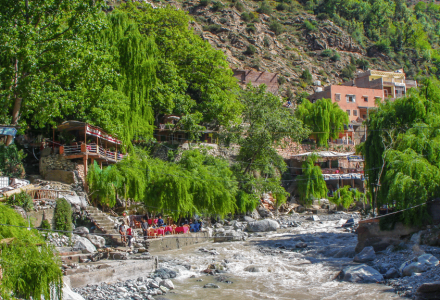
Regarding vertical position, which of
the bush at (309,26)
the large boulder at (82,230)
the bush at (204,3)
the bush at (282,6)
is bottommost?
the large boulder at (82,230)

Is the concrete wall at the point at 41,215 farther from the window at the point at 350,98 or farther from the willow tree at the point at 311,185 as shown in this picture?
the window at the point at 350,98

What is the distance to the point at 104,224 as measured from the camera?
21.6 m

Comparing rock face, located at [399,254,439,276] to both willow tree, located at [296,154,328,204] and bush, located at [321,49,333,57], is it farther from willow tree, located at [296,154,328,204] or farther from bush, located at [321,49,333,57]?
bush, located at [321,49,333,57]

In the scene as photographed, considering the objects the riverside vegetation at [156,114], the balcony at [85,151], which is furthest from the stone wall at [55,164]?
the riverside vegetation at [156,114]

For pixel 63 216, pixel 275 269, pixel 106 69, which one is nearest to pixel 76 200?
pixel 63 216

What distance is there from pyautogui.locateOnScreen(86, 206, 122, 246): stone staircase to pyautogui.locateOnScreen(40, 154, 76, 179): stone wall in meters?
4.37

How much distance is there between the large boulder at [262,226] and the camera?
2989cm

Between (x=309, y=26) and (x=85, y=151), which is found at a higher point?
(x=309, y=26)

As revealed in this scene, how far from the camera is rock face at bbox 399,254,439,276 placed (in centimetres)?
1516

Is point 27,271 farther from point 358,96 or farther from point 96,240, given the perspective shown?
point 358,96

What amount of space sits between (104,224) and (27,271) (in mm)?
12665

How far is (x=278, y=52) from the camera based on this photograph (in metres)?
78.9

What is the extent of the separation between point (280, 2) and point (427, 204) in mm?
89780

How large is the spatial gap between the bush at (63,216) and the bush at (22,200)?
4.39 ft
